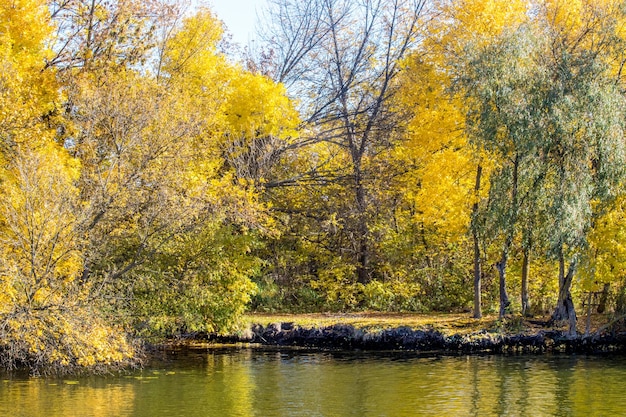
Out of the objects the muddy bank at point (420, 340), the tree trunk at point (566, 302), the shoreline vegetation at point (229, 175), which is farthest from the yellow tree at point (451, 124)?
the tree trunk at point (566, 302)

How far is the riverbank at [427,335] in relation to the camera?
64.3 ft

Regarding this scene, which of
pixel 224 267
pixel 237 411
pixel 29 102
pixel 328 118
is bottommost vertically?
pixel 237 411

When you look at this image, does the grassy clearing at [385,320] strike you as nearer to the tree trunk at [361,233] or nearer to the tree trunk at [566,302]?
the tree trunk at [566,302]

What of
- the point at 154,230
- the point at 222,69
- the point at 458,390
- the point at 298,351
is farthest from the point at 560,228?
the point at 222,69

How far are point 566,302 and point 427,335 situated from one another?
11.6ft

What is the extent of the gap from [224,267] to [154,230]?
2641 millimetres

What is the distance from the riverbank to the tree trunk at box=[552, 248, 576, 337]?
0.99ft

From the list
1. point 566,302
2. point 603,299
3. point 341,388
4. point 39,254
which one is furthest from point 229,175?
point 603,299

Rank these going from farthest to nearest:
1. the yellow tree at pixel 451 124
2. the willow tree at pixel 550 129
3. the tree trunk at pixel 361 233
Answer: the tree trunk at pixel 361 233 < the yellow tree at pixel 451 124 < the willow tree at pixel 550 129

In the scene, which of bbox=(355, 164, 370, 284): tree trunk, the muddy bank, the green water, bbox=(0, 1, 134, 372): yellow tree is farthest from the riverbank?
bbox=(0, 1, 134, 372): yellow tree

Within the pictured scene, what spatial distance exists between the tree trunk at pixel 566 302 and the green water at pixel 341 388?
1359 millimetres

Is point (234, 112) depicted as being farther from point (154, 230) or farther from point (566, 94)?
point (566, 94)

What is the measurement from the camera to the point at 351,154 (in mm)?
29672

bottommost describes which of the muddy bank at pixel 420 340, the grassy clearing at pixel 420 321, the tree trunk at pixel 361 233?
the muddy bank at pixel 420 340
